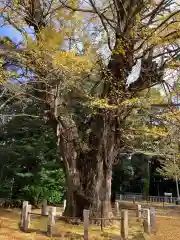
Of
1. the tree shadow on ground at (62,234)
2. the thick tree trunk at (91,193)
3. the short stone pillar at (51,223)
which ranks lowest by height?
the tree shadow on ground at (62,234)

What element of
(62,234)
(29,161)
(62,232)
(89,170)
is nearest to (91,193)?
(89,170)

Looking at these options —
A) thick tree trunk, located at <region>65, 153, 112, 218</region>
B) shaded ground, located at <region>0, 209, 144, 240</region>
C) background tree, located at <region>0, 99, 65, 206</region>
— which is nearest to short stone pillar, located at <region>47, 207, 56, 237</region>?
shaded ground, located at <region>0, 209, 144, 240</region>

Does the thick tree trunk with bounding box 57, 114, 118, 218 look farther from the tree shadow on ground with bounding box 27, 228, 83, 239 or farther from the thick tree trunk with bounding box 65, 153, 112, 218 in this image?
the tree shadow on ground with bounding box 27, 228, 83, 239

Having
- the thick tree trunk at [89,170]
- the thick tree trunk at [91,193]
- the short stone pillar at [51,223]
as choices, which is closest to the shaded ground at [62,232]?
the short stone pillar at [51,223]

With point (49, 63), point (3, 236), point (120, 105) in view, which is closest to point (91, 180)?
point (120, 105)

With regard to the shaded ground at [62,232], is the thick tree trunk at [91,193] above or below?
above

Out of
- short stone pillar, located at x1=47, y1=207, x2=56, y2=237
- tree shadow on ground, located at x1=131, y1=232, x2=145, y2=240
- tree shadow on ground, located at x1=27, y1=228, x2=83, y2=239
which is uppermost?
short stone pillar, located at x1=47, y1=207, x2=56, y2=237

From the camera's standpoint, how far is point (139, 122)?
1562 cm

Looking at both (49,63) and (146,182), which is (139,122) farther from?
(146,182)

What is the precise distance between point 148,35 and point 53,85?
3950 millimetres

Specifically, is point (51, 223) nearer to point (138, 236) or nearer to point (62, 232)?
point (62, 232)

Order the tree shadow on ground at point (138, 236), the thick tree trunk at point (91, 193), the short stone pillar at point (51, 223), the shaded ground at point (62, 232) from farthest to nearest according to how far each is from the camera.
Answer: the thick tree trunk at point (91, 193) < the tree shadow on ground at point (138, 236) < the short stone pillar at point (51, 223) < the shaded ground at point (62, 232)

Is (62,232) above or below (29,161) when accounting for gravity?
below

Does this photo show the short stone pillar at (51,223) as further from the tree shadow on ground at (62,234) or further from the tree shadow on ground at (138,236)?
the tree shadow on ground at (138,236)
